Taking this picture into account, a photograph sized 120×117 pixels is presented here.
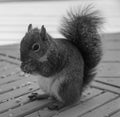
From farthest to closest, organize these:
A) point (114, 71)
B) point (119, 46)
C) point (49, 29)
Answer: point (49, 29)
point (119, 46)
point (114, 71)

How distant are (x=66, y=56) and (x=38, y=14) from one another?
3.09 meters

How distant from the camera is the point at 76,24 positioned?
2182 mm

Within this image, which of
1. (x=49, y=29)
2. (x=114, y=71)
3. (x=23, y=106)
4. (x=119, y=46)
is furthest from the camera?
(x=49, y=29)

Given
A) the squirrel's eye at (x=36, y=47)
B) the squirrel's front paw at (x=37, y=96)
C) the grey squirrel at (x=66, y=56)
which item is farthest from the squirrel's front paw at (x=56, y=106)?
the squirrel's eye at (x=36, y=47)

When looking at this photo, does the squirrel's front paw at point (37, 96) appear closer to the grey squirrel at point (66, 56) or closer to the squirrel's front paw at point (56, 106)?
the grey squirrel at point (66, 56)

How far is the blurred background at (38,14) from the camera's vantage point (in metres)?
4.34

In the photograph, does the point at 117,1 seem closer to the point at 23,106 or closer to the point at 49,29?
the point at 49,29

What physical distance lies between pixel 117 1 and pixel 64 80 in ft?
12.5

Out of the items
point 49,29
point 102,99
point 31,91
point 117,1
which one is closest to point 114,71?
point 102,99

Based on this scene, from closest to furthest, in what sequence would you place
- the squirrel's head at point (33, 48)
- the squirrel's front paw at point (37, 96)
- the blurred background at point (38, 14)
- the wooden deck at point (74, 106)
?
the squirrel's head at point (33, 48) < the wooden deck at point (74, 106) < the squirrel's front paw at point (37, 96) < the blurred background at point (38, 14)

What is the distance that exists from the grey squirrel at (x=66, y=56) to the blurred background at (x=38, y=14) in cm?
193

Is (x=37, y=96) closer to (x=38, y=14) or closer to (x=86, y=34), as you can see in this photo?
(x=86, y=34)

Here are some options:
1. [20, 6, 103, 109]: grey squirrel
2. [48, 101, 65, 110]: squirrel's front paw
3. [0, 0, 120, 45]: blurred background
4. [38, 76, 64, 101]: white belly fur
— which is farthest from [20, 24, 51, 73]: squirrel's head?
[0, 0, 120, 45]: blurred background

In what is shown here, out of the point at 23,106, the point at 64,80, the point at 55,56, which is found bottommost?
the point at 23,106
